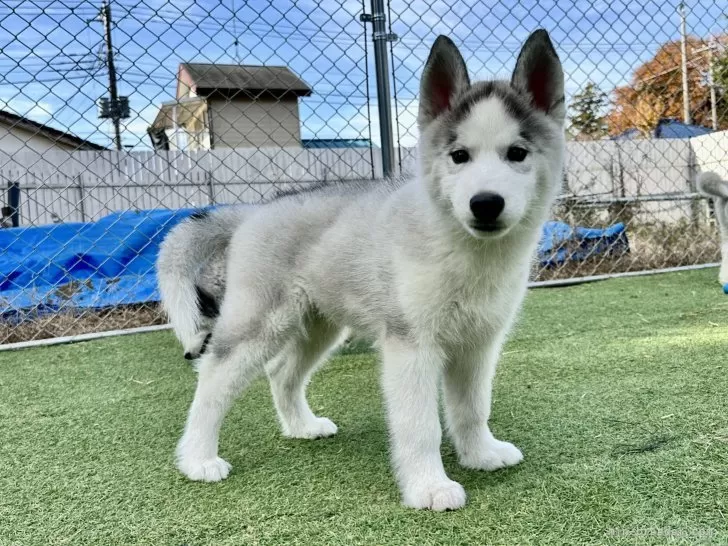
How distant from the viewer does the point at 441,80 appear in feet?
6.29

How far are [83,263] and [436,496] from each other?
4240mm

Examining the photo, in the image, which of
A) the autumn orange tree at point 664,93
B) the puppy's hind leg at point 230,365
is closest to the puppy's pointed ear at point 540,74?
the puppy's hind leg at point 230,365

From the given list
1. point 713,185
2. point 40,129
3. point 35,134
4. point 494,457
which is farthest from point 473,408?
point 35,134

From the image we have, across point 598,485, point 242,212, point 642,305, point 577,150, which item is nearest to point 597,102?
point 577,150

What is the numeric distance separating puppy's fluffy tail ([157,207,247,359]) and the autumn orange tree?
5.56 m

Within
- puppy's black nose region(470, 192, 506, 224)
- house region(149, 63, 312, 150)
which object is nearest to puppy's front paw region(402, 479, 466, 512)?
puppy's black nose region(470, 192, 506, 224)

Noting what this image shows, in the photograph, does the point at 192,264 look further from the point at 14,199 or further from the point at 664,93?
the point at 664,93

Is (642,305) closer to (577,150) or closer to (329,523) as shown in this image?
(329,523)

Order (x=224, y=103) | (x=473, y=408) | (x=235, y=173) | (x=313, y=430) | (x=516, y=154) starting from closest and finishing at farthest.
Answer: (x=516, y=154), (x=473, y=408), (x=313, y=430), (x=235, y=173), (x=224, y=103)

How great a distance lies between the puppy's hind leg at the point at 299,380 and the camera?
2387mm

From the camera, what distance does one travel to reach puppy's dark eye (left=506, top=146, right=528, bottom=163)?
173cm

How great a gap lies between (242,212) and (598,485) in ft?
5.57

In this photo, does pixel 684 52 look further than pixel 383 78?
Yes

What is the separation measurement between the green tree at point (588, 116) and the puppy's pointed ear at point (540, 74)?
14.3 feet
